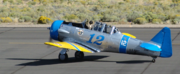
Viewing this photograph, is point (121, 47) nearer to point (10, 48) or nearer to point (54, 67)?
point (54, 67)

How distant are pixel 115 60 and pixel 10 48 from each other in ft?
24.4

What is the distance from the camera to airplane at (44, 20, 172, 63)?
40.4ft

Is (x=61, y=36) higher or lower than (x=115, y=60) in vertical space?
higher

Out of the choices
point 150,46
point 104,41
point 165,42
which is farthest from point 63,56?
point 165,42

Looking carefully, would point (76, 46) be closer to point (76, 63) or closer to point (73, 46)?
point (73, 46)

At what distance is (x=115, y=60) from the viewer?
561 inches

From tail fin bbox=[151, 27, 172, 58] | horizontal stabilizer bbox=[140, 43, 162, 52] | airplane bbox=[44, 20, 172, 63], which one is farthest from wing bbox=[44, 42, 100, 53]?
tail fin bbox=[151, 27, 172, 58]

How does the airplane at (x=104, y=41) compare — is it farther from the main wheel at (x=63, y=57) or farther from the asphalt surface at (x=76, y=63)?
the asphalt surface at (x=76, y=63)

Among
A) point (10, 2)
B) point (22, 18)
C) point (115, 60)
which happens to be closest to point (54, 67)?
point (115, 60)

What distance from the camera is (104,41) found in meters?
13.4

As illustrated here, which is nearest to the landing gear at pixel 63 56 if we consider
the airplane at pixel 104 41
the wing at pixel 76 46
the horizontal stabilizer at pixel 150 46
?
the airplane at pixel 104 41

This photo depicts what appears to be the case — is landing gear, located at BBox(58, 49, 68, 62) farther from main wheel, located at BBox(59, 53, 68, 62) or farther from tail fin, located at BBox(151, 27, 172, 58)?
tail fin, located at BBox(151, 27, 172, 58)

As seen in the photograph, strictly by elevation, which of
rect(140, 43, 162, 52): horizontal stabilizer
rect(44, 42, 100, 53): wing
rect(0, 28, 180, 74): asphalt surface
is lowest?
rect(0, 28, 180, 74): asphalt surface

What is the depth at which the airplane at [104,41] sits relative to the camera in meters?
12.3
